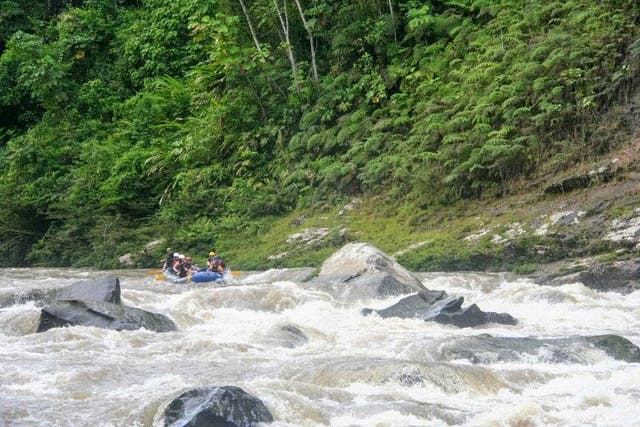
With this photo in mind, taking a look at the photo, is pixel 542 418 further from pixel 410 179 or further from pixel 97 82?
pixel 97 82

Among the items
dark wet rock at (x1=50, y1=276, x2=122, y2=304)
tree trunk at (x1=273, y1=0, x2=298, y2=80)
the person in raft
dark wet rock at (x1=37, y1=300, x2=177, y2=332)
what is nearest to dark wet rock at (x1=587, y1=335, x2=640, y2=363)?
dark wet rock at (x1=37, y1=300, x2=177, y2=332)

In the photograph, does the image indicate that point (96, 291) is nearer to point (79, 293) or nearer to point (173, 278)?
point (79, 293)

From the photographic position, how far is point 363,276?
1341cm

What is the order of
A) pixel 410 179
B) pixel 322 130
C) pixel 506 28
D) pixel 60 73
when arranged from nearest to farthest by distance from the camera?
pixel 410 179 < pixel 506 28 < pixel 322 130 < pixel 60 73

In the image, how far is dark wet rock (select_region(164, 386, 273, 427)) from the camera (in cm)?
632

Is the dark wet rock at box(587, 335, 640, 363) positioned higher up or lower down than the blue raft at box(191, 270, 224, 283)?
higher up

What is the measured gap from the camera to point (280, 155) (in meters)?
21.4

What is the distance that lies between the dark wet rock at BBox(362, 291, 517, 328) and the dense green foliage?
566cm

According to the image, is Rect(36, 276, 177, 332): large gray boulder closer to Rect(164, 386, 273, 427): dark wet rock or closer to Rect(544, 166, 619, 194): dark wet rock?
Rect(164, 386, 273, 427): dark wet rock

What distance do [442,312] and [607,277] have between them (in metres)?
3.35

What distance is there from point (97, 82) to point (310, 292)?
1884 centimetres

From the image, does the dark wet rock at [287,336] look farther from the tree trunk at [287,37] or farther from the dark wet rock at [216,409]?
the tree trunk at [287,37]

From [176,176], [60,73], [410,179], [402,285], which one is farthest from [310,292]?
[60,73]

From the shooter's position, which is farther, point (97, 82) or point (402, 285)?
point (97, 82)
